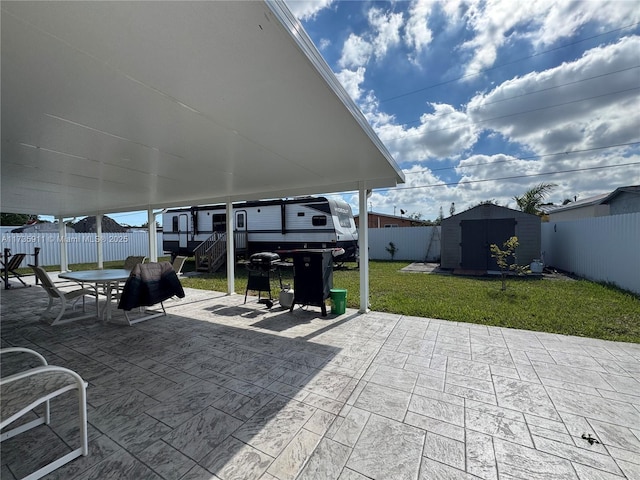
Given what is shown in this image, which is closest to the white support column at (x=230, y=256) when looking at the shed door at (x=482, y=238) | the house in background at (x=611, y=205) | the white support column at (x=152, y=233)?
the white support column at (x=152, y=233)

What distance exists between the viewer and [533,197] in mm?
15195

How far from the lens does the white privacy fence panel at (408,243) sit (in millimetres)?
13961

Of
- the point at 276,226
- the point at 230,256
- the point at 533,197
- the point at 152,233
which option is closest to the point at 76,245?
the point at 152,233

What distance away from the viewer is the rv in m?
10.2

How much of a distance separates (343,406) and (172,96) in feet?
9.39

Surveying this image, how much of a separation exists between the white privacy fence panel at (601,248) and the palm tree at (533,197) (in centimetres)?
528

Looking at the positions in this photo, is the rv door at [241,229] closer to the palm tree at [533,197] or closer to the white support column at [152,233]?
the white support column at [152,233]

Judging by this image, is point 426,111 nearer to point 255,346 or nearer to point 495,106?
point 495,106

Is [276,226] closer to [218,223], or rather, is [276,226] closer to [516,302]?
[218,223]

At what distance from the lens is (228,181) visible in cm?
528

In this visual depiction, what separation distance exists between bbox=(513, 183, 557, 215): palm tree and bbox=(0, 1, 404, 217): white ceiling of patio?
15015 mm

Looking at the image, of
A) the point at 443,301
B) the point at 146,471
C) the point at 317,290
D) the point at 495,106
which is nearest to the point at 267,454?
the point at 146,471

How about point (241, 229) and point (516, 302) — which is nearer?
point (516, 302)

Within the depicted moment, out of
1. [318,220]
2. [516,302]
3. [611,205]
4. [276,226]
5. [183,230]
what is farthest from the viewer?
[183,230]
